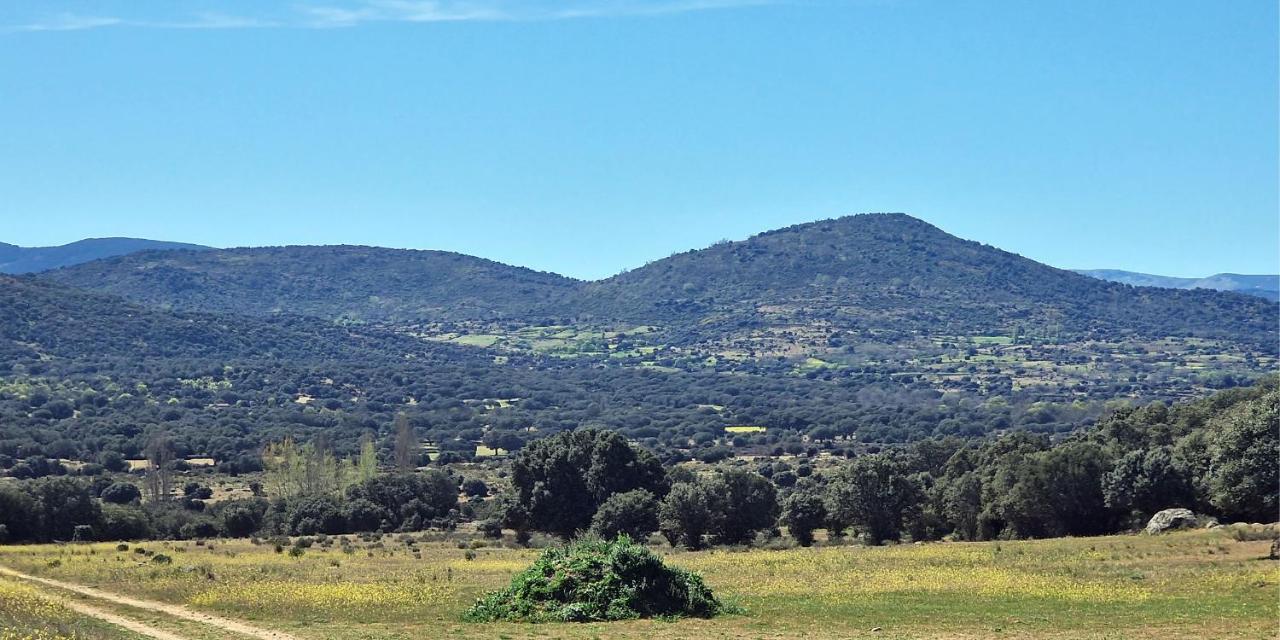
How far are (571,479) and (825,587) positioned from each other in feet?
96.0

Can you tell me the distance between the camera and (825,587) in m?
39.1

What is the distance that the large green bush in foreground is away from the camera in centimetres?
3238

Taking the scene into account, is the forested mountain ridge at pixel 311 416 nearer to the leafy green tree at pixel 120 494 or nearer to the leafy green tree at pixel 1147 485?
the leafy green tree at pixel 120 494

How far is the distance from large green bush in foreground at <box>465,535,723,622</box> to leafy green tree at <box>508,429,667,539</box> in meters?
32.0

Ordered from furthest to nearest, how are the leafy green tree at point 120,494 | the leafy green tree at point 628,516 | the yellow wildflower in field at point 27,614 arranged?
the leafy green tree at point 120,494
the leafy green tree at point 628,516
the yellow wildflower in field at point 27,614

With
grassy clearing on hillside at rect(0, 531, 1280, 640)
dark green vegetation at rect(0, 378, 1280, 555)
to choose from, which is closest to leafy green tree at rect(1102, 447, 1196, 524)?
dark green vegetation at rect(0, 378, 1280, 555)

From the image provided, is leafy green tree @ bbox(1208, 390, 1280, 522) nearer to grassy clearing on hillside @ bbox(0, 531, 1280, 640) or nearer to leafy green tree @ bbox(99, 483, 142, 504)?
grassy clearing on hillside @ bbox(0, 531, 1280, 640)

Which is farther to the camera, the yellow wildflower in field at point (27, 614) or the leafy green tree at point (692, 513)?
the leafy green tree at point (692, 513)

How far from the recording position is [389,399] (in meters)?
196

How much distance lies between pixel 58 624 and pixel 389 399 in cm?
16996

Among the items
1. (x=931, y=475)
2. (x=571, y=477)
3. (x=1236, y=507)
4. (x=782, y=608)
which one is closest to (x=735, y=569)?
(x=782, y=608)

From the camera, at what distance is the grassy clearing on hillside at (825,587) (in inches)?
1163

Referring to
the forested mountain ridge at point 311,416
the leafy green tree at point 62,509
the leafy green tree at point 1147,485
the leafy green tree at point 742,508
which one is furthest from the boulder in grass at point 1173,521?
the forested mountain ridge at point 311,416

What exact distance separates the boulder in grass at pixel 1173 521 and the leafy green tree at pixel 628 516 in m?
22.2
